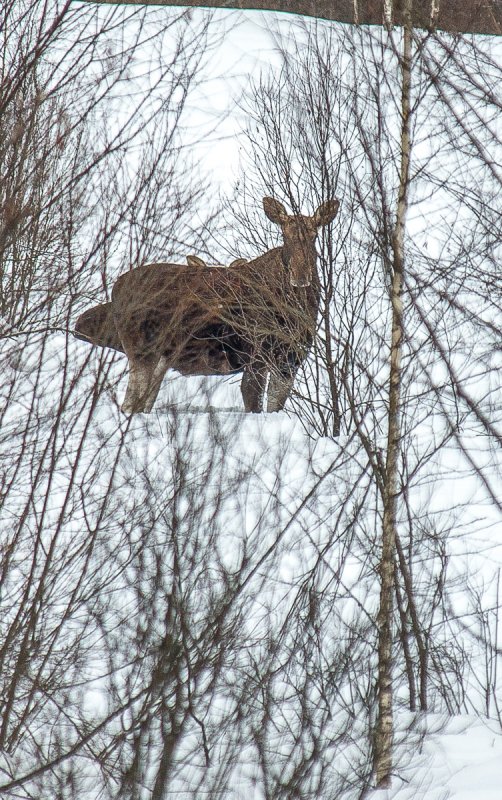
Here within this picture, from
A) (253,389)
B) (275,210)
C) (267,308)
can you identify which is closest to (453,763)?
(267,308)

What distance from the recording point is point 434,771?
4.33m

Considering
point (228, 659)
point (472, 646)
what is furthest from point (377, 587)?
point (228, 659)

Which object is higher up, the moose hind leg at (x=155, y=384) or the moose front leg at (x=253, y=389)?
the moose front leg at (x=253, y=389)

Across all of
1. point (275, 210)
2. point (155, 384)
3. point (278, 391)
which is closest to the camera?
point (155, 384)

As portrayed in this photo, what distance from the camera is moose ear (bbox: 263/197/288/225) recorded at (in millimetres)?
8422

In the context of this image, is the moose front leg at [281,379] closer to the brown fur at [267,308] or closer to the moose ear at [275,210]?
the brown fur at [267,308]

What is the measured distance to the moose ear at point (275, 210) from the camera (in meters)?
8.42

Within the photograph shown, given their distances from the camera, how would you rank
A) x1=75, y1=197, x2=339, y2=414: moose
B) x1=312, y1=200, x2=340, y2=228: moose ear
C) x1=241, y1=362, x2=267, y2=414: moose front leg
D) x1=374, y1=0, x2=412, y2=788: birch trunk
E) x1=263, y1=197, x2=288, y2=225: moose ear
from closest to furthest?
x1=374, y1=0, x2=412, y2=788: birch trunk → x1=75, y1=197, x2=339, y2=414: moose → x1=312, y1=200, x2=340, y2=228: moose ear → x1=263, y1=197, x2=288, y2=225: moose ear → x1=241, y1=362, x2=267, y2=414: moose front leg

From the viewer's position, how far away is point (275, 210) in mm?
8469

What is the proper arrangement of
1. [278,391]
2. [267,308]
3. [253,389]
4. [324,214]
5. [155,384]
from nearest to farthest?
[155,384] < [267,308] < [324,214] < [278,391] < [253,389]

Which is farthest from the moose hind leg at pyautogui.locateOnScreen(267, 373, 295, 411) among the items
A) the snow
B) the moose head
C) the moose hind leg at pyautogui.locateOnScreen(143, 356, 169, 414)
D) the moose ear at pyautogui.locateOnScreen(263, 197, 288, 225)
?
the snow

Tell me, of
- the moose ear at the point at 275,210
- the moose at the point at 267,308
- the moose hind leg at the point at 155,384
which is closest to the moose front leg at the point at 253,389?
the moose at the point at 267,308

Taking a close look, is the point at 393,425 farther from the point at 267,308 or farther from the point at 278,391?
the point at 278,391

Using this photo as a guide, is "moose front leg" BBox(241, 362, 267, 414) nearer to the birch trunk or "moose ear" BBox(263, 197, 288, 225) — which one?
"moose ear" BBox(263, 197, 288, 225)
